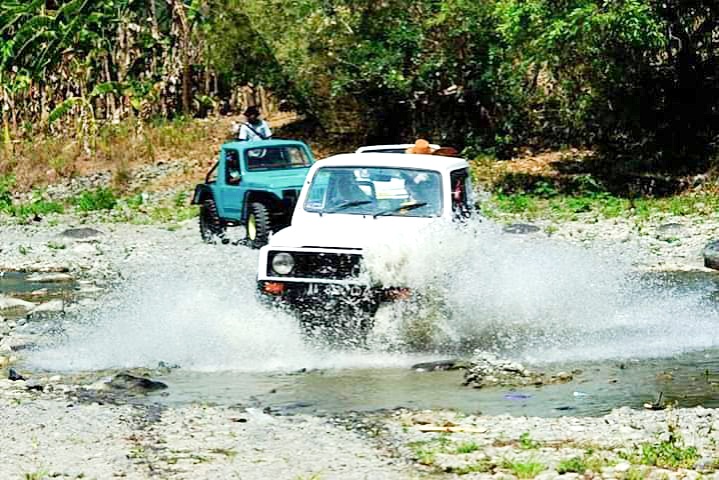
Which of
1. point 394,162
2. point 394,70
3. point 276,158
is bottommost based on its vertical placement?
point 276,158

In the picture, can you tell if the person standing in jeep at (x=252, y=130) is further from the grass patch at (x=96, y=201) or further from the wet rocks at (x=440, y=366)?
the wet rocks at (x=440, y=366)

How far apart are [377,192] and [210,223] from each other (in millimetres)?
8386

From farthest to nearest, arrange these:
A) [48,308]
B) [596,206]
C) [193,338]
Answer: [596,206] → [48,308] → [193,338]

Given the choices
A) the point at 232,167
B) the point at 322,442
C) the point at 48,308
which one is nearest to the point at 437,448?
the point at 322,442

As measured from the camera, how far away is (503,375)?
10562 millimetres

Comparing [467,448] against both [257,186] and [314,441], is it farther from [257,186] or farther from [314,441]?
[257,186]

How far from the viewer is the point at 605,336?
12320 mm

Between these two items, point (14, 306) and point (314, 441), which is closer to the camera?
point (314, 441)

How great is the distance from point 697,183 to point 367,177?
41.0 feet

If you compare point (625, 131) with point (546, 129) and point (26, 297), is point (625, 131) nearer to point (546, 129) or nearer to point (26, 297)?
point (546, 129)

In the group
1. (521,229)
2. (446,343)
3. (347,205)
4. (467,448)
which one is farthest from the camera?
(521,229)

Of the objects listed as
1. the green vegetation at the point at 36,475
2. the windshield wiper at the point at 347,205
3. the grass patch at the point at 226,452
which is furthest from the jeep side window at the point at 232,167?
the green vegetation at the point at 36,475

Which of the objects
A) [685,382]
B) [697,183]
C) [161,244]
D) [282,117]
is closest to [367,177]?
[685,382]

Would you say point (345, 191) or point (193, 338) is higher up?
point (345, 191)
